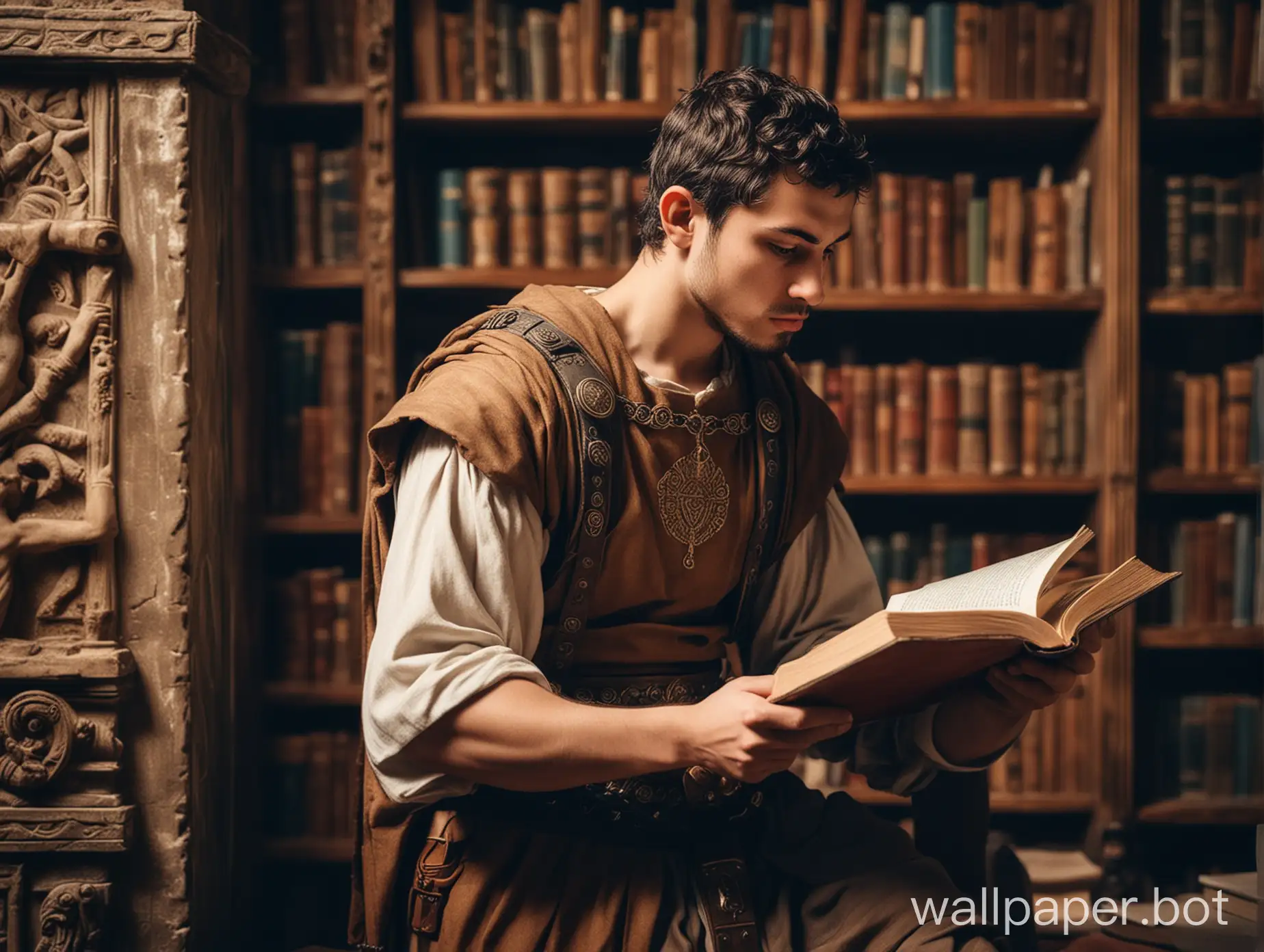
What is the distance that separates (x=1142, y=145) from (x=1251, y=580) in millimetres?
1030

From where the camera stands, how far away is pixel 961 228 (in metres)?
2.52

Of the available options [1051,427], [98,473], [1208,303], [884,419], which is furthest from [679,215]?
[1208,303]

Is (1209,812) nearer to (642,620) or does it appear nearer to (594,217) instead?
(642,620)

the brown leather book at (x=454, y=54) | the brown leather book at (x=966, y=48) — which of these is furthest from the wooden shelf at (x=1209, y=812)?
the brown leather book at (x=454, y=54)

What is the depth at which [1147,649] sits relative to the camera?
2.67m

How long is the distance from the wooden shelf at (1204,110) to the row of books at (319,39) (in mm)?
1744

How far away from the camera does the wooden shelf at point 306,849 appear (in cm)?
245

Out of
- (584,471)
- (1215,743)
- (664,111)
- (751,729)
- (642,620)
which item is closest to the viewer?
(751,729)

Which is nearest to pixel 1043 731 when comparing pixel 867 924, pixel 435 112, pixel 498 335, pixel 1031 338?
pixel 1031 338

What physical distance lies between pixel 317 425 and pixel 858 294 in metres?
1.22

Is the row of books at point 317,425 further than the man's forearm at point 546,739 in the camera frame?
Yes

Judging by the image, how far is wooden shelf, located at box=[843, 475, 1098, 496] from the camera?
2.49 m

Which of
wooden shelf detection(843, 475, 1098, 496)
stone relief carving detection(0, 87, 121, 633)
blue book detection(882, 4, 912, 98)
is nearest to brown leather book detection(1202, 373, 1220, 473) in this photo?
wooden shelf detection(843, 475, 1098, 496)

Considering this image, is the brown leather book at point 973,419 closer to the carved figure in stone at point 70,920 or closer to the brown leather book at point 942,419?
the brown leather book at point 942,419
